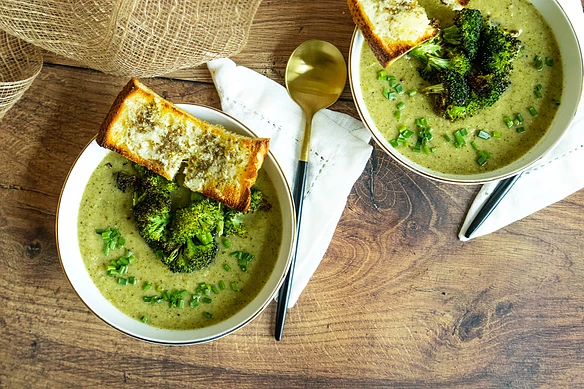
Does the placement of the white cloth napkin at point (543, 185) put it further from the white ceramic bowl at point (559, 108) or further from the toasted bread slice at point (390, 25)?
the toasted bread slice at point (390, 25)

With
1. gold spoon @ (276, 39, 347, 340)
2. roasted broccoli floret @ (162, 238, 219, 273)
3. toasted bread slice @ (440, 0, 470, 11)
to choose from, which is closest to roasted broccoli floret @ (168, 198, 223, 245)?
roasted broccoli floret @ (162, 238, 219, 273)

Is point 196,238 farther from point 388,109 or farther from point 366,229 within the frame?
point 388,109

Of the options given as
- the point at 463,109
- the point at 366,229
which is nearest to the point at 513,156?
the point at 463,109

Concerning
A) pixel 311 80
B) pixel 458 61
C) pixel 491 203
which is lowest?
pixel 491 203

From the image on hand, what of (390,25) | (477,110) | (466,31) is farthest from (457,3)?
(477,110)

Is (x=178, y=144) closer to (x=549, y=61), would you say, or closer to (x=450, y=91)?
(x=450, y=91)

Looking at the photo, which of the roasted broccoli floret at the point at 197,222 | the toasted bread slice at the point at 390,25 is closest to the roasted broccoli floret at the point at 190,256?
the roasted broccoli floret at the point at 197,222

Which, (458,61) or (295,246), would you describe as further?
(295,246)
